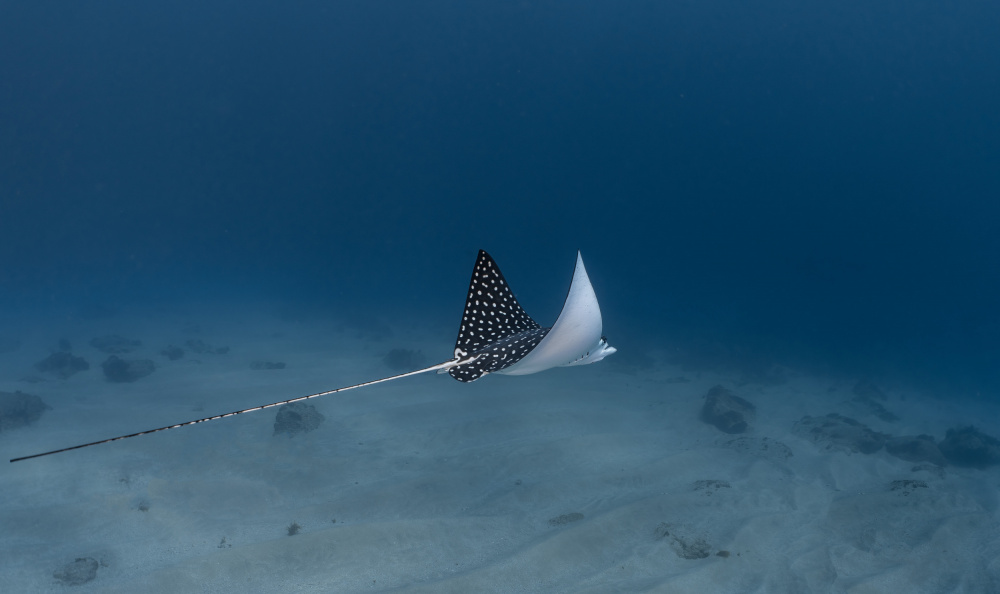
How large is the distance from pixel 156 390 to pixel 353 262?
6287cm

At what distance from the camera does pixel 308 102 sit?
7069 centimetres

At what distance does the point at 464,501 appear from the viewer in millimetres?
5445

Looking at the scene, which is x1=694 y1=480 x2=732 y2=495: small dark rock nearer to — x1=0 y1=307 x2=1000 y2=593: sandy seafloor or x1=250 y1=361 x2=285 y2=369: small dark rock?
x1=0 y1=307 x2=1000 y2=593: sandy seafloor

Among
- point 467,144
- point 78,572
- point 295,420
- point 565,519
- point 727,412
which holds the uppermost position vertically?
point 467,144

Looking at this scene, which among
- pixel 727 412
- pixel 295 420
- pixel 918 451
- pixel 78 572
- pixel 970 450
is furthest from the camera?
pixel 727 412

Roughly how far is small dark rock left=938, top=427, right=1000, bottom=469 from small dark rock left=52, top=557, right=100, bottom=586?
13.7 m

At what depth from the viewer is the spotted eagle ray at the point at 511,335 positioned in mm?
3123

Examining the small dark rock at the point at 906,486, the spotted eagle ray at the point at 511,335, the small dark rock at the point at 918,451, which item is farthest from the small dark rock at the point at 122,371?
the small dark rock at the point at 918,451

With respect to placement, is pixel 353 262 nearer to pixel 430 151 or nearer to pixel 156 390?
pixel 430 151

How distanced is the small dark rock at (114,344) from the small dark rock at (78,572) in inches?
505

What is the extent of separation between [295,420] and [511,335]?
17.1ft

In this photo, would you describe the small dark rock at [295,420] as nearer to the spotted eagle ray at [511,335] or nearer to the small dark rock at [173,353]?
the spotted eagle ray at [511,335]

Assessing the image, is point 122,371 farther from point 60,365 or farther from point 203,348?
point 203,348

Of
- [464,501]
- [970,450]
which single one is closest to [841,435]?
[970,450]
